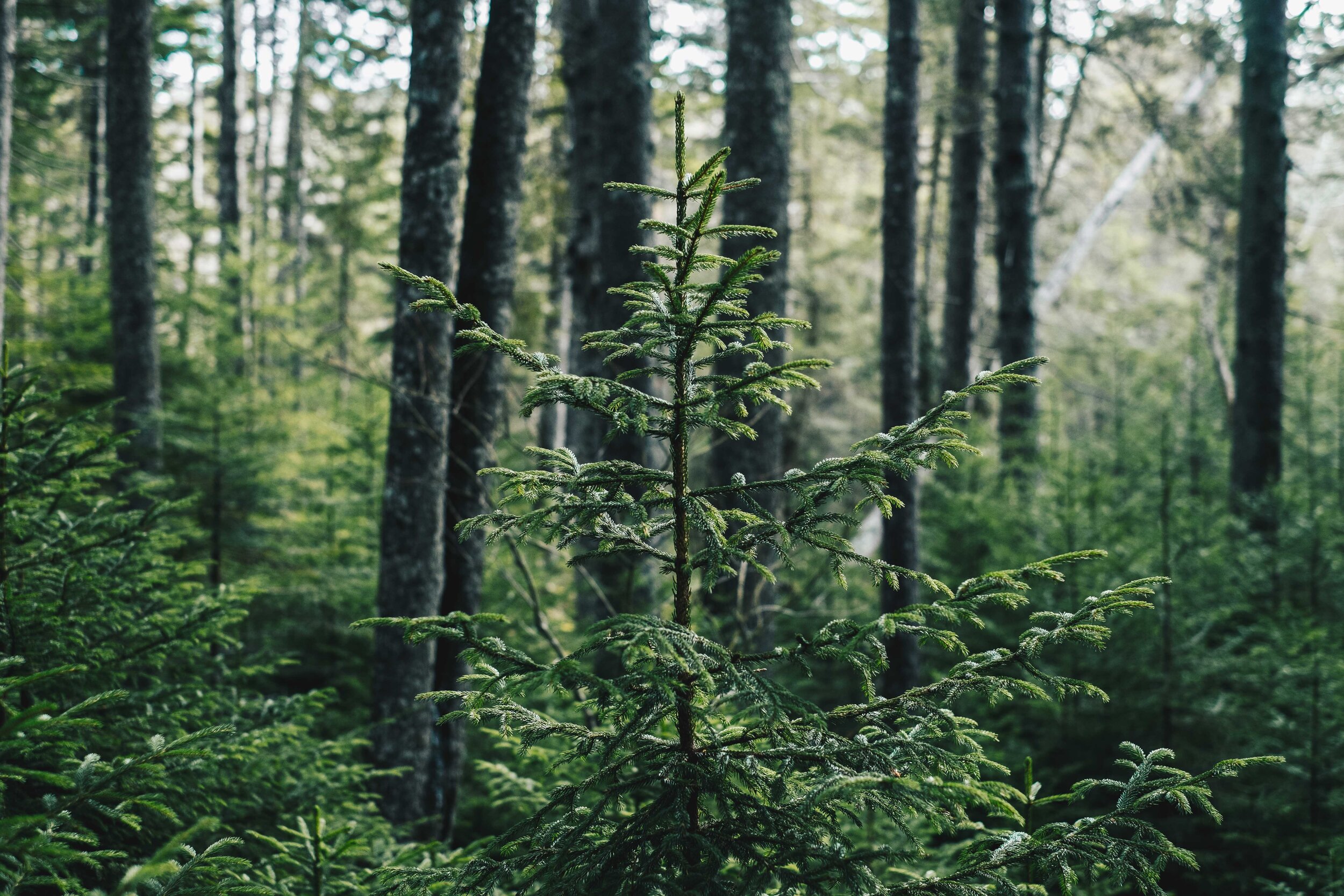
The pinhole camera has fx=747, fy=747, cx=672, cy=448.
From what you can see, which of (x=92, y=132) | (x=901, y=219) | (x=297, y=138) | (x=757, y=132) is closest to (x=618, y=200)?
(x=757, y=132)

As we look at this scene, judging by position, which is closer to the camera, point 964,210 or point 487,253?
point 487,253

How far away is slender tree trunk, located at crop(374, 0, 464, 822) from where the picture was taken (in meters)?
5.51

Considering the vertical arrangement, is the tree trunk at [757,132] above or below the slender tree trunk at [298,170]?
below

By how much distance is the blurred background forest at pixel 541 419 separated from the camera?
368 cm

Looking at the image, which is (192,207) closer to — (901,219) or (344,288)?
(344,288)

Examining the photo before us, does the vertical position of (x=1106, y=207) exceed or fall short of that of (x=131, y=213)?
it exceeds it

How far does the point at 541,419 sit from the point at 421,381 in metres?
8.97

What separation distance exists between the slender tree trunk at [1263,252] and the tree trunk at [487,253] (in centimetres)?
886

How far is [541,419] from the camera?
572 inches

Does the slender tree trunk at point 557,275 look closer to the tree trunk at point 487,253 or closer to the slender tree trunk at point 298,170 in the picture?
the tree trunk at point 487,253

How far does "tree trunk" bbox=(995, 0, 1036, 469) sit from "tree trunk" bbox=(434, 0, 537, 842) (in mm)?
7133

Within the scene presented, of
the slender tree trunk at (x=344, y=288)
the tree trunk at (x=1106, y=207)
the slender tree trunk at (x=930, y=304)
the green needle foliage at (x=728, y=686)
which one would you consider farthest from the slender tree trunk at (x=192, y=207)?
the tree trunk at (x=1106, y=207)

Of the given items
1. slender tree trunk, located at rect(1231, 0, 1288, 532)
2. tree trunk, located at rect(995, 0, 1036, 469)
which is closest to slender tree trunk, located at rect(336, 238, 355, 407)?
tree trunk, located at rect(995, 0, 1036, 469)

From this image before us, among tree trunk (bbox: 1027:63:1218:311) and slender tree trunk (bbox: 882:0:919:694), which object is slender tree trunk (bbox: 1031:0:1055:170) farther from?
slender tree trunk (bbox: 882:0:919:694)
